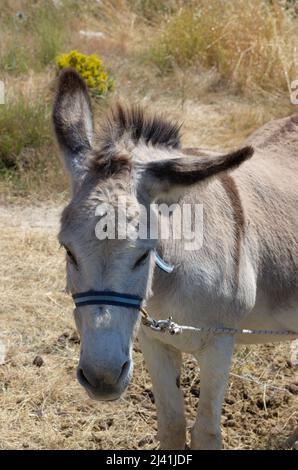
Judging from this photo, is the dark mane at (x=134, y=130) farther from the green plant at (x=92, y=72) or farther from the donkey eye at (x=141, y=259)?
the green plant at (x=92, y=72)

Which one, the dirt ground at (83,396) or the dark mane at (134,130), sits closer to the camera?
the dark mane at (134,130)

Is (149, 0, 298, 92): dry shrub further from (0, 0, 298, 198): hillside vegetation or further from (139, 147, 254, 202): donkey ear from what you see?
(139, 147, 254, 202): donkey ear

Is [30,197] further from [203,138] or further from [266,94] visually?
[266,94]

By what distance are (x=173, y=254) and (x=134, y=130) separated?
1.39ft

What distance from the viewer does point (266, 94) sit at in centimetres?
837

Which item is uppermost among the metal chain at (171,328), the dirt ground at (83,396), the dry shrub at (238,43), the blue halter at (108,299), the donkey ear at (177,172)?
the dry shrub at (238,43)

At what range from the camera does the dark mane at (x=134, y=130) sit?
2.61 metres

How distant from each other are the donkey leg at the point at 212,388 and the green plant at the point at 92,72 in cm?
483

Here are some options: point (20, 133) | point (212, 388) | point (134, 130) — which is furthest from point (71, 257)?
point (20, 133)

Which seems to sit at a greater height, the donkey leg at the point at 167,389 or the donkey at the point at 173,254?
the donkey at the point at 173,254

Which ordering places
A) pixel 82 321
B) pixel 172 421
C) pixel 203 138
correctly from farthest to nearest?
1. pixel 203 138
2. pixel 172 421
3. pixel 82 321

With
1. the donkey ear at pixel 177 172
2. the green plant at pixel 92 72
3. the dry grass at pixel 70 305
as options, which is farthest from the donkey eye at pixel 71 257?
the green plant at pixel 92 72

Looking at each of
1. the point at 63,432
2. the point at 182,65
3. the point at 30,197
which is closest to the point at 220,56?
the point at 182,65
